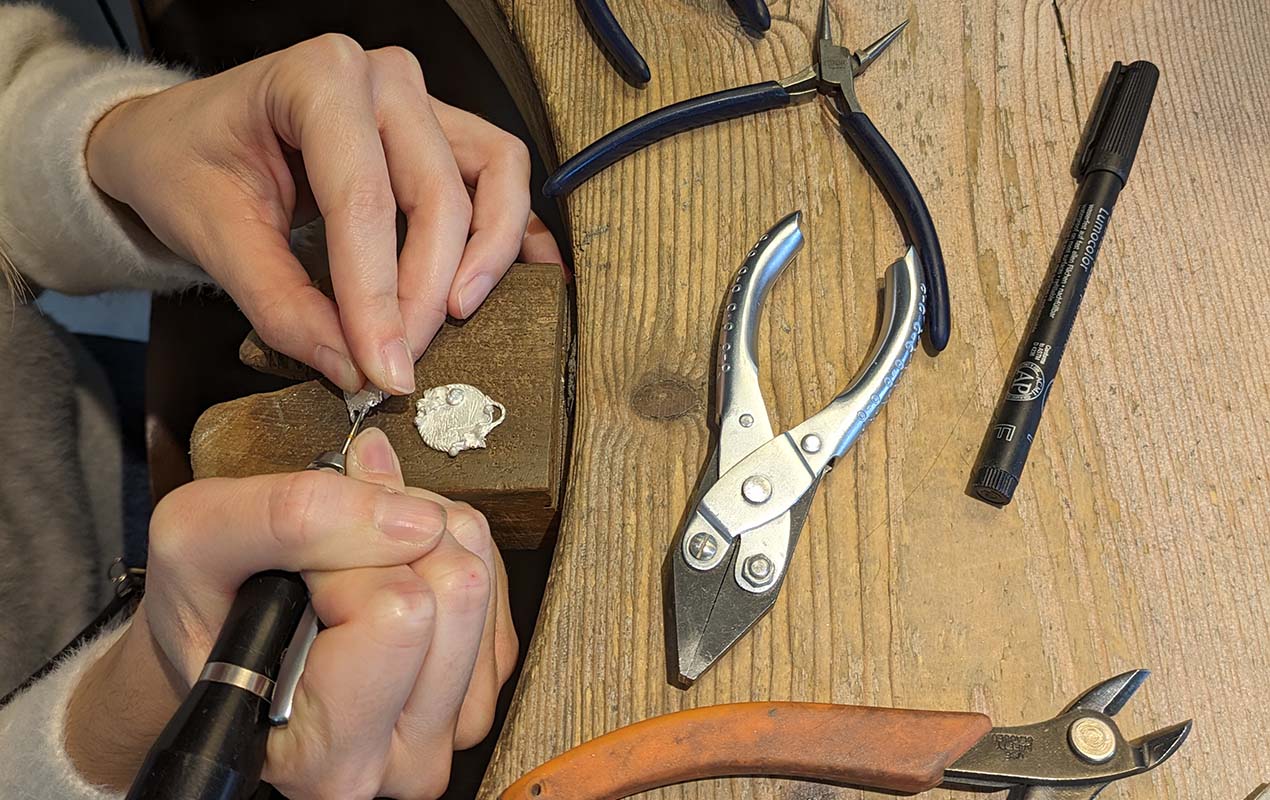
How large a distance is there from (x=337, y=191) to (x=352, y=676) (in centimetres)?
31

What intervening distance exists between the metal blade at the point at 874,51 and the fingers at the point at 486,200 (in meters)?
0.27

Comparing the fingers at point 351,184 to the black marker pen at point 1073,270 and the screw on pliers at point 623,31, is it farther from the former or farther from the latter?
the black marker pen at point 1073,270

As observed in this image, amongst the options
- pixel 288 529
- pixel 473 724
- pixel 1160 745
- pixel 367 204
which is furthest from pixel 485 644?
pixel 1160 745

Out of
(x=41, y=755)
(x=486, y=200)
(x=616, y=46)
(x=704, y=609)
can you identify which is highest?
(x=616, y=46)

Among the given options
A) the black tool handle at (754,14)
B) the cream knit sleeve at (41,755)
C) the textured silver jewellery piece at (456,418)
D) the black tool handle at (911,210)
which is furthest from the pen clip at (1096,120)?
the cream knit sleeve at (41,755)

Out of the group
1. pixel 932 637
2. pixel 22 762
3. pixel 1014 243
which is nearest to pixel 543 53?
pixel 1014 243

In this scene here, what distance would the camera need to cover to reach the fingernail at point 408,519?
432mm

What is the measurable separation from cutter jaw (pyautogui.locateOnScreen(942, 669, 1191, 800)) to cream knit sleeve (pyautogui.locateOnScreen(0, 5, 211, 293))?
2.32ft

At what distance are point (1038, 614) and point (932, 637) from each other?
0.07 meters

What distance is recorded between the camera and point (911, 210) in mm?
614

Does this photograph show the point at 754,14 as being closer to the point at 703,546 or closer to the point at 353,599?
the point at 703,546

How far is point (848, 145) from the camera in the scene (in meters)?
0.65

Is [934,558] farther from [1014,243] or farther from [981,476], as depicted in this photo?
[1014,243]

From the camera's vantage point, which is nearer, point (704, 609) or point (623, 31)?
point (704, 609)
